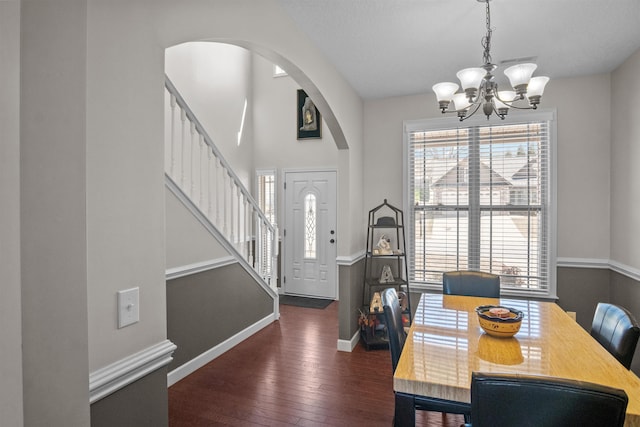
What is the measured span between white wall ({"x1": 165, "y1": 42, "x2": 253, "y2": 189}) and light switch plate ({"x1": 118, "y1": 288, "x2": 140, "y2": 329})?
12.7 ft

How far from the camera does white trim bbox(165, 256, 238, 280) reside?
116 inches

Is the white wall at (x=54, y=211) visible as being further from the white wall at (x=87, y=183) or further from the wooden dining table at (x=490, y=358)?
the wooden dining table at (x=490, y=358)

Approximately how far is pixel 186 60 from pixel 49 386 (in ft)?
15.1

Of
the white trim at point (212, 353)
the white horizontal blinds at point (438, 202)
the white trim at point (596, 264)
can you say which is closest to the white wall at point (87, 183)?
the white trim at point (212, 353)

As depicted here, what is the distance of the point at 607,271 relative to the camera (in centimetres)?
346

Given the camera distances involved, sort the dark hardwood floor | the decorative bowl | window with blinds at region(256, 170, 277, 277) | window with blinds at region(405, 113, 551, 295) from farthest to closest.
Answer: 1. window with blinds at region(256, 170, 277, 277)
2. window with blinds at region(405, 113, 551, 295)
3. the dark hardwood floor
4. the decorative bowl

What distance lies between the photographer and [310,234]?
5785mm

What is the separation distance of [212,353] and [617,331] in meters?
3.08

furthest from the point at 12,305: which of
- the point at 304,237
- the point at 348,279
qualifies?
the point at 304,237

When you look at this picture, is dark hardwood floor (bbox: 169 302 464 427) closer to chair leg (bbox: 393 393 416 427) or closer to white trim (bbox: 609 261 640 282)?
chair leg (bbox: 393 393 416 427)

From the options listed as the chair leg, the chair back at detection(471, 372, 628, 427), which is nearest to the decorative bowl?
the chair leg

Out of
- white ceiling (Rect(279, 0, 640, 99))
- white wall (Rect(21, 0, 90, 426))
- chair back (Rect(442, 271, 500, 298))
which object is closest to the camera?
white wall (Rect(21, 0, 90, 426))

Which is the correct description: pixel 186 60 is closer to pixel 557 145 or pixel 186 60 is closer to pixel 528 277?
pixel 557 145

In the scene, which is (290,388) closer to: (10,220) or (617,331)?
(617,331)
